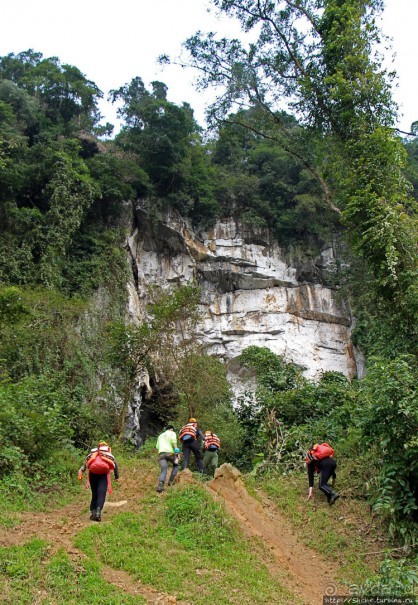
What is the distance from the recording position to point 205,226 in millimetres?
21531

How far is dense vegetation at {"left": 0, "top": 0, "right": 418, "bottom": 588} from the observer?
7.94 m

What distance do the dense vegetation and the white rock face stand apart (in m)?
1.02

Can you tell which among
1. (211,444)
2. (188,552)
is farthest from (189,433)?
(188,552)

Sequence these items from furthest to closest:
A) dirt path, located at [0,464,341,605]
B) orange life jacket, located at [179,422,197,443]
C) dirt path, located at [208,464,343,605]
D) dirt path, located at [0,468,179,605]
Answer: orange life jacket, located at [179,422,197,443], dirt path, located at [208,464,343,605], dirt path, located at [0,464,341,605], dirt path, located at [0,468,179,605]

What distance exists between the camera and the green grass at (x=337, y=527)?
570 cm

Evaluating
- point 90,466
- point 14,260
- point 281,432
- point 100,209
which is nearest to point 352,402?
point 281,432

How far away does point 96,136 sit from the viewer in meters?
20.8

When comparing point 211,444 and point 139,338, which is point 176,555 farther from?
point 139,338

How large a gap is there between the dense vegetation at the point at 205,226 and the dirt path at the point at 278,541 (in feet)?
3.53

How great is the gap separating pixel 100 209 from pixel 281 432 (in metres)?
11.8

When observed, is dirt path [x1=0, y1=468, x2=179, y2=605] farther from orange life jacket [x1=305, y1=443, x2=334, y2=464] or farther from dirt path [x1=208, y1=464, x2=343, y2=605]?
orange life jacket [x1=305, y1=443, x2=334, y2=464]

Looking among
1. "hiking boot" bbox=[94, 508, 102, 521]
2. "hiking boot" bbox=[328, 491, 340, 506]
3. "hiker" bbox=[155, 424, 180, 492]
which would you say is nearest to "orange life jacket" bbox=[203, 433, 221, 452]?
"hiker" bbox=[155, 424, 180, 492]

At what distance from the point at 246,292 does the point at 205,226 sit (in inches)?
135

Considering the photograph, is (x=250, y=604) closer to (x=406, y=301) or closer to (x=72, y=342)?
(x=406, y=301)
